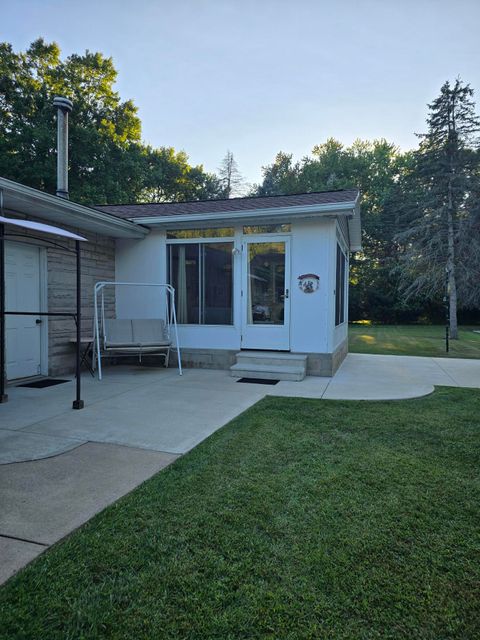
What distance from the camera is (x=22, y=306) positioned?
19.0 feet

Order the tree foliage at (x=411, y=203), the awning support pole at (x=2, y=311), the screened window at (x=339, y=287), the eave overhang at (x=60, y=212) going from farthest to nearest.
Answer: the tree foliage at (x=411, y=203)
the screened window at (x=339, y=287)
the eave overhang at (x=60, y=212)
the awning support pole at (x=2, y=311)

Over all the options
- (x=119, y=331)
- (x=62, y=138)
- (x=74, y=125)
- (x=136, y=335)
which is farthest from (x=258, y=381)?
(x=74, y=125)

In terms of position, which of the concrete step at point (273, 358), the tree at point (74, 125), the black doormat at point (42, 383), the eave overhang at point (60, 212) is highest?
the tree at point (74, 125)

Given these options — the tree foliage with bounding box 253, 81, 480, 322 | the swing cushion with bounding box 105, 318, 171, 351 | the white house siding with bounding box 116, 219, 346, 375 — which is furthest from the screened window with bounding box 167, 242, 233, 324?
the tree foliage with bounding box 253, 81, 480, 322

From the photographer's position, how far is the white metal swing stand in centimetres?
618

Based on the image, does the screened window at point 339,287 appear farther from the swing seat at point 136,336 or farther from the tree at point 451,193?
the tree at point 451,193

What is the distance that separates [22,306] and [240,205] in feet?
12.6

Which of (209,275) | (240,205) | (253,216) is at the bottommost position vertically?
(209,275)

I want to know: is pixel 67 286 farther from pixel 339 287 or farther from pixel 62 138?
pixel 339 287

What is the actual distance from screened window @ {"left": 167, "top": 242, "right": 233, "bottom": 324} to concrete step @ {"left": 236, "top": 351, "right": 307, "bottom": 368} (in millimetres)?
741

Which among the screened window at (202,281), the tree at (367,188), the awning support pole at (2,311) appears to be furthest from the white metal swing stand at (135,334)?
the tree at (367,188)

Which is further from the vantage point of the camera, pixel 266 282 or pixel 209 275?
pixel 209 275

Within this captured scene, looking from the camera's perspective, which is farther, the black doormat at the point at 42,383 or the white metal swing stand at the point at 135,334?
the white metal swing stand at the point at 135,334

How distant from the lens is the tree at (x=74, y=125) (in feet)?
53.3
